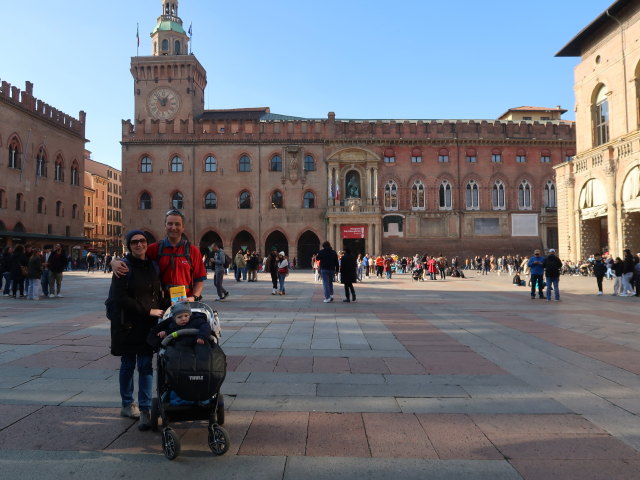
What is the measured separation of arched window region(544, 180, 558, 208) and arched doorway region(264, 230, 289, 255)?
26.0 m

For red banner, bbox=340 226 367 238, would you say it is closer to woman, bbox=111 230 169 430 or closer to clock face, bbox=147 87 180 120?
clock face, bbox=147 87 180 120

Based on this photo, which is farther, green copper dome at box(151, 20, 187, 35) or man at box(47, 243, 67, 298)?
green copper dome at box(151, 20, 187, 35)

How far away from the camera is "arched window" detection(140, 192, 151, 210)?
151ft

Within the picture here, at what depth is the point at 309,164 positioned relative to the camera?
4631cm

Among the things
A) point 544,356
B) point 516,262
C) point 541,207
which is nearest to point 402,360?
point 544,356

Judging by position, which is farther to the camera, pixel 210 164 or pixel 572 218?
pixel 210 164

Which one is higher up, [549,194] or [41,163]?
[41,163]

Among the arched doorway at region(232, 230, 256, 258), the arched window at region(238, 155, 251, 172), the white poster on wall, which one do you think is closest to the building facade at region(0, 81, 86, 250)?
the arched doorway at region(232, 230, 256, 258)

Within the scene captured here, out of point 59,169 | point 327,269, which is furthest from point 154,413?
point 59,169

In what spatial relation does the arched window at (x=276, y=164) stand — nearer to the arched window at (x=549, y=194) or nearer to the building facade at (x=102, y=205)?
the arched window at (x=549, y=194)

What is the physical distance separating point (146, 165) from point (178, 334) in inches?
1820

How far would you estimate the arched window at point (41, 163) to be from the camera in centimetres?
4069

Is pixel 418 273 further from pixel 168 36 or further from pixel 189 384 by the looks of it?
pixel 168 36

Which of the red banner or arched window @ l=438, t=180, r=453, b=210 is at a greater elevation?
arched window @ l=438, t=180, r=453, b=210
